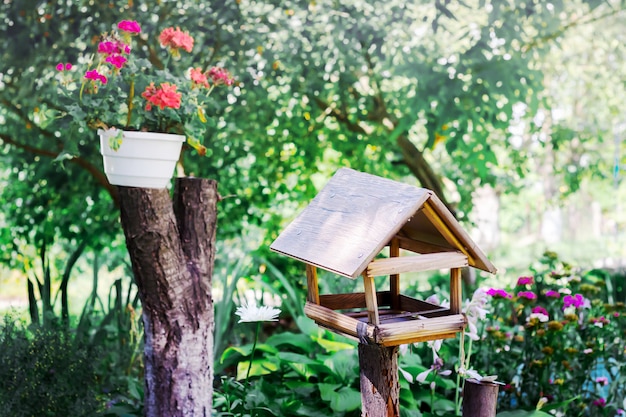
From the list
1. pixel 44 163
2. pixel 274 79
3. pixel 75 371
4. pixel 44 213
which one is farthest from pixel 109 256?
pixel 75 371

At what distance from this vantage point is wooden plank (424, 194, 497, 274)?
5.64 feet

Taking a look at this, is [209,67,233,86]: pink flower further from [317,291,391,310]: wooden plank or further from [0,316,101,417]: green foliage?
[0,316,101,417]: green foliage

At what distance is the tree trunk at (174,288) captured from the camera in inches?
88.4

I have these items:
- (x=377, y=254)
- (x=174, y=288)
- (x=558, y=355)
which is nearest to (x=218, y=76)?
(x=174, y=288)

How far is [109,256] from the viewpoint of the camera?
5.45m

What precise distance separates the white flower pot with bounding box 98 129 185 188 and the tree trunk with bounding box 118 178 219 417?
0.04 meters

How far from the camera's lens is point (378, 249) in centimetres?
166

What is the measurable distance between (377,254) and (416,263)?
10 cm

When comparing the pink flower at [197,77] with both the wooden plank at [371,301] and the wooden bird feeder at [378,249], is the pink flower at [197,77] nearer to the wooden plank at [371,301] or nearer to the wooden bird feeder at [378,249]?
the wooden bird feeder at [378,249]

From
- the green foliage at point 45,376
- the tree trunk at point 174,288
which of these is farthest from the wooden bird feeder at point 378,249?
the green foliage at point 45,376

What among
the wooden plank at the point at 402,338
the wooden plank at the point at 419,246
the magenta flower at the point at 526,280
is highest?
the wooden plank at the point at 419,246

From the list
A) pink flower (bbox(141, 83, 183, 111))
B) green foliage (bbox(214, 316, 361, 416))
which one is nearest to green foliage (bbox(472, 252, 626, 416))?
green foliage (bbox(214, 316, 361, 416))

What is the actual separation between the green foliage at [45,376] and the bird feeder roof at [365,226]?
3.59ft

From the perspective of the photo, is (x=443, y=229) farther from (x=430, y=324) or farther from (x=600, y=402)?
(x=600, y=402)
